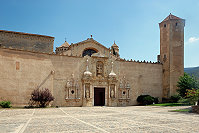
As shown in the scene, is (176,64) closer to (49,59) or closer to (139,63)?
(139,63)

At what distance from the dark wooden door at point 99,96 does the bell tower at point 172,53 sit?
839cm

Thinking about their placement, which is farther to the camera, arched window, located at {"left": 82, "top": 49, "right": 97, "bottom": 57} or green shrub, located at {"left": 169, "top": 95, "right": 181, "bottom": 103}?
arched window, located at {"left": 82, "top": 49, "right": 97, "bottom": 57}

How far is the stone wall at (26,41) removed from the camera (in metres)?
24.6

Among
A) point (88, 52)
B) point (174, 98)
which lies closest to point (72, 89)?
point (88, 52)

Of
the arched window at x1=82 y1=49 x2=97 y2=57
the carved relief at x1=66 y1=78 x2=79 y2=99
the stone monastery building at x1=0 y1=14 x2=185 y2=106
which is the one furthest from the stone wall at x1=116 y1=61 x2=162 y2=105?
the carved relief at x1=66 y1=78 x2=79 y2=99

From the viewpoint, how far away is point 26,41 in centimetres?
2547

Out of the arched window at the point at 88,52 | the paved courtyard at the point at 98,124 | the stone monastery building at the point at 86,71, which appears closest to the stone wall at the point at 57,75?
the stone monastery building at the point at 86,71

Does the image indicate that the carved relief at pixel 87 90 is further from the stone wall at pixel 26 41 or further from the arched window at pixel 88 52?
the stone wall at pixel 26 41

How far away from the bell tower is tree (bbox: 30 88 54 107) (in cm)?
1477

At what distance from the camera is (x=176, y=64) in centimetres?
2562

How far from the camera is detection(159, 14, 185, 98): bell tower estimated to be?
2544 centimetres

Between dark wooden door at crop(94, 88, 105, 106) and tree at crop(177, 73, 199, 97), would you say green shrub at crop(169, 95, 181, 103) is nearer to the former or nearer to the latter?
tree at crop(177, 73, 199, 97)

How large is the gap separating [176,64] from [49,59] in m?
15.7

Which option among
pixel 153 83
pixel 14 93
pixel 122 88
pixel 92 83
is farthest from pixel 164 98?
pixel 14 93
